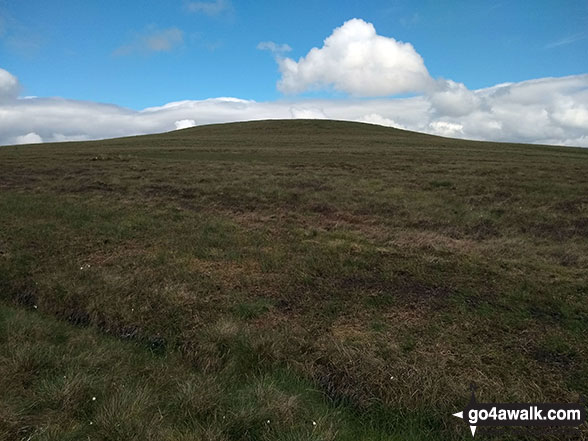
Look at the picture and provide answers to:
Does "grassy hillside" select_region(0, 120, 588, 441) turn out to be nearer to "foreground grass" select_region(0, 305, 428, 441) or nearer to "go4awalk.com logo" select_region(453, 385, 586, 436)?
"foreground grass" select_region(0, 305, 428, 441)

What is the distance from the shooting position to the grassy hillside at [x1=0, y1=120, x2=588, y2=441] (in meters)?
4.81

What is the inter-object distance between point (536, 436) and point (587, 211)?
15.8 m

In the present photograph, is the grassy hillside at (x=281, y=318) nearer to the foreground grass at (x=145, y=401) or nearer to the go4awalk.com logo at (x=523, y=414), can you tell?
the foreground grass at (x=145, y=401)

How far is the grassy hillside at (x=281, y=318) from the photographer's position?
4.81m

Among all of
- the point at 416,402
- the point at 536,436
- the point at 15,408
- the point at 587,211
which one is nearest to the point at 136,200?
the point at 15,408

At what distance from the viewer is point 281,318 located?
7.57 meters

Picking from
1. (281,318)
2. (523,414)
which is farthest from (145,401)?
(523,414)

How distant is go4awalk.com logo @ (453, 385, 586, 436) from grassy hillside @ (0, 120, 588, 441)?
0.14 m

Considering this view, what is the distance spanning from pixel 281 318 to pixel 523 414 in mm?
4121

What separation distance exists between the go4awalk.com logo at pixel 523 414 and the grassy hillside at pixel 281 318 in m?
0.14

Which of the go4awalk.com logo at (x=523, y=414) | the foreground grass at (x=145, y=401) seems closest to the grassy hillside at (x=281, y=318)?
the foreground grass at (x=145, y=401)

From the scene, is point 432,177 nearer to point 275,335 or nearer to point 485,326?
point 485,326

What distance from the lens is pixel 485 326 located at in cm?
711

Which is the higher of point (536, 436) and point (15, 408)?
point (15, 408)
